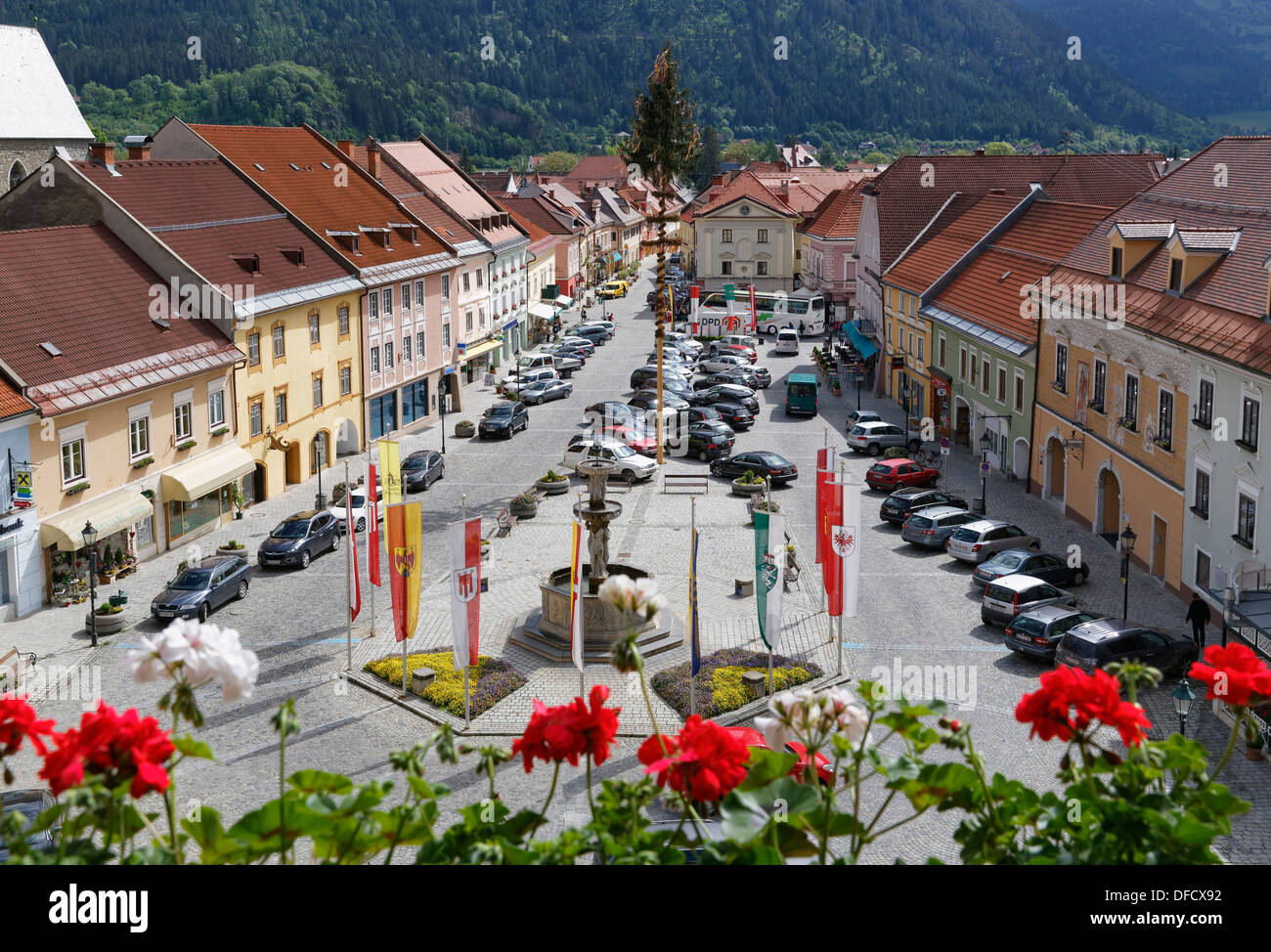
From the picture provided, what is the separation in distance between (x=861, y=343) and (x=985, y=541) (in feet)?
141

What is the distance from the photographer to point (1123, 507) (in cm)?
3869

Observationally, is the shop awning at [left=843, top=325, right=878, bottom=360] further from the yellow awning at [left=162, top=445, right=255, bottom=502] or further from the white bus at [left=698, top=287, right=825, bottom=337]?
the yellow awning at [left=162, top=445, right=255, bottom=502]

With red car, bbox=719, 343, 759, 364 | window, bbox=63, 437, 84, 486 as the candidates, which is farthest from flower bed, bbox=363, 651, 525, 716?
red car, bbox=719, 343, 759, 364

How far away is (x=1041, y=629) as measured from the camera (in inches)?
1156

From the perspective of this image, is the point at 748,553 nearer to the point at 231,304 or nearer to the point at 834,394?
the point at 231,304

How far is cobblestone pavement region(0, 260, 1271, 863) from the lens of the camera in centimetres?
2402

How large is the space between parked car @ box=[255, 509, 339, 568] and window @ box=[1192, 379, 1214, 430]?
24.8 m

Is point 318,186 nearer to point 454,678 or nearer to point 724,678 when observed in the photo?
point 454,678

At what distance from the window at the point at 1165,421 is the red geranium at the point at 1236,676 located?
98.3 feet

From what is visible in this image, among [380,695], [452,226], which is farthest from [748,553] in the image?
[452,226]

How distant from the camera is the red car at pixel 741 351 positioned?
80875mm

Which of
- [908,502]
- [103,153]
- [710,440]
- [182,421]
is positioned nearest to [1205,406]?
[908,502]
